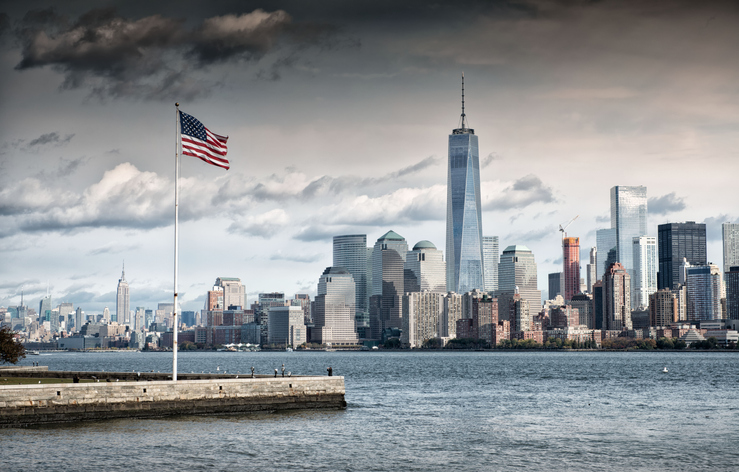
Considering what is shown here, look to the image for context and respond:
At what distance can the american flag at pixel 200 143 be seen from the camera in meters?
60.1

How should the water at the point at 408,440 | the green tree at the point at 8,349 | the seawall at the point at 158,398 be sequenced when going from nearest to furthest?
the water at the point at 408,440, the seawall at the point at 158,398, the green tree at the point at 8,349

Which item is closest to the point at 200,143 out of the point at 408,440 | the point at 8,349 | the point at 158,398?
the point at 158,398

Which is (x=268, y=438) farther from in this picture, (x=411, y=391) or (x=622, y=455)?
(x=411, y=391)

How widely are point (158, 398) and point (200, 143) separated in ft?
58.5

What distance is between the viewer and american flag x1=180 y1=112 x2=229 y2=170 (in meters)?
60.1

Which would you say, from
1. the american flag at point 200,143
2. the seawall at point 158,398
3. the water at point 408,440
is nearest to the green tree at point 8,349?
the water at point 408,440

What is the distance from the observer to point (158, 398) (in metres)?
61.1

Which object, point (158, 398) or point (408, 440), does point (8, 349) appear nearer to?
point (158, 398)

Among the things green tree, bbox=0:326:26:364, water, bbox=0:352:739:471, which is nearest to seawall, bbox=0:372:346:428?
water, bbox=0:352:739:471

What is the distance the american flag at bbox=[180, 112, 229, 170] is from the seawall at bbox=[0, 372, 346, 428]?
15994 mm

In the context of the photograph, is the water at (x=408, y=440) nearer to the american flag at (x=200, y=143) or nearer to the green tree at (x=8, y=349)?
the american flag at (x=200, y=143)

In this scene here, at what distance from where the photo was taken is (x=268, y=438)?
5447 centimetres

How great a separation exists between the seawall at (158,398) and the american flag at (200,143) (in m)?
16.0

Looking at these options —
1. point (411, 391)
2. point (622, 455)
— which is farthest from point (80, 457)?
point (411, 391)
